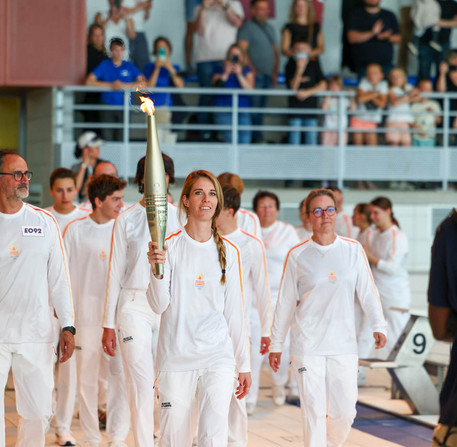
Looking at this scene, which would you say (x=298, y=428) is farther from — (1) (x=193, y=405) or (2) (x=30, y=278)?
(2) (x=30, y=278)

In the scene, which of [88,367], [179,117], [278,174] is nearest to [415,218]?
[278,174]

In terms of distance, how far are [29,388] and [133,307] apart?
1.30 m

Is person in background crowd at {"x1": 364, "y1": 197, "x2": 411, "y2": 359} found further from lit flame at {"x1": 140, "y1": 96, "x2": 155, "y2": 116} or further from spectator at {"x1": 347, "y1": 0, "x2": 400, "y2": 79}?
lit flame at {"x1": 140, "y1": 96, "x2": 155, "y2": 116}

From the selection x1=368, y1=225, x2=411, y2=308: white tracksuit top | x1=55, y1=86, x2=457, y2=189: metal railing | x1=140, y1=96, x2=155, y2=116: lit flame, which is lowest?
x1=368, y1=225, x2=411, y2=308: white tracksuit top

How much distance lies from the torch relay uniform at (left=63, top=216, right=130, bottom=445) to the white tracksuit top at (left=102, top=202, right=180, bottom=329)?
3.35ft

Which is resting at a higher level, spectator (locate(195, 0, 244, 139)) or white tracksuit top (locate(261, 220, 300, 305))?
spectator (locate(195, 0, 244, 139))

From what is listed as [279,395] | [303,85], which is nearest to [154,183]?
[279,395]

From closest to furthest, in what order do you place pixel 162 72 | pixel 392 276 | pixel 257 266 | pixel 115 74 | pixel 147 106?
1. pixel 147 106
2. pixel 257 266
3. pixel 392 276
4. pixel 115 74
5. pixel 162 72

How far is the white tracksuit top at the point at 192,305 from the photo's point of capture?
5660 millimetres

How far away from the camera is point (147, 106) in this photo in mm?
5059

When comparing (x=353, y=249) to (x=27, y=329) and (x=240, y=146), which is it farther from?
(x=240, y=146)

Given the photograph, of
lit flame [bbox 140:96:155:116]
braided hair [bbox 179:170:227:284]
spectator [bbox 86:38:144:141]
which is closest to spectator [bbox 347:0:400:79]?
spectator [bbox 86:38:144:141]

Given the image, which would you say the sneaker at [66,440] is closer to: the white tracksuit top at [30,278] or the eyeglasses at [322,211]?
the white tracksuit top at [30,278]

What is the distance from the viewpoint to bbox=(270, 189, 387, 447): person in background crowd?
270 inches
